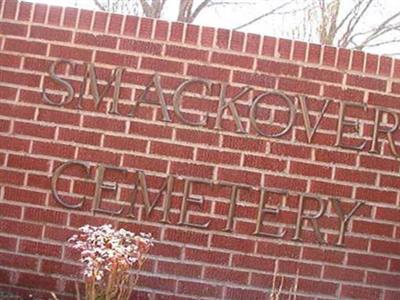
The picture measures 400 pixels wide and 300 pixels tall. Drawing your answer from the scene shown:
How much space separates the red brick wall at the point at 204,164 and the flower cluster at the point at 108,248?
0.15 metres

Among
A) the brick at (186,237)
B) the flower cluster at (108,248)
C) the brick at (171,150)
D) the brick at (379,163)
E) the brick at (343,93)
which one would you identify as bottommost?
the flower cluster at (108,248)

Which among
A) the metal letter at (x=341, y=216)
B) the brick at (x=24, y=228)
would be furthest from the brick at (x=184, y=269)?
the metal letter at (x=341, y=216)

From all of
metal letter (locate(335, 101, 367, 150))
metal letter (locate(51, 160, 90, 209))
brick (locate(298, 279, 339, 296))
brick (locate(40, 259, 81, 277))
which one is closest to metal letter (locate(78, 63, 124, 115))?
metal letter (locate(51, 160, 90, 209))

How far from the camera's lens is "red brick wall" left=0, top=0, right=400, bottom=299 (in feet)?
15.1

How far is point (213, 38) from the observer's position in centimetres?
464

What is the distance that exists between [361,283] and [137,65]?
208 cm

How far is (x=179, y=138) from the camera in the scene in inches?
182

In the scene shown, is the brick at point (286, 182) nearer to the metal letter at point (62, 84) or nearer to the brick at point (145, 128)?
the brick at point (145, 128)

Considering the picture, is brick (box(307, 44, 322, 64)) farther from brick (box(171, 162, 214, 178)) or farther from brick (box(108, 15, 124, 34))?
brick (box(108, 15, 124, 34))

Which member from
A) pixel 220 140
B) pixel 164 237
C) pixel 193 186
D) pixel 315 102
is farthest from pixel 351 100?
pixel 164 237

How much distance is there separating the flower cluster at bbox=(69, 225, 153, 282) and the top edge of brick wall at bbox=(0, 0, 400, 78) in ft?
4.35

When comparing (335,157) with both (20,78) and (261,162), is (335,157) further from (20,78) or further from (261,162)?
(20,78)

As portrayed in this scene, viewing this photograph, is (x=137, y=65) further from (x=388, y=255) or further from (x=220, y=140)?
(x=388, y=255)

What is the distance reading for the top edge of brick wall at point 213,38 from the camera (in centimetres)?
464
